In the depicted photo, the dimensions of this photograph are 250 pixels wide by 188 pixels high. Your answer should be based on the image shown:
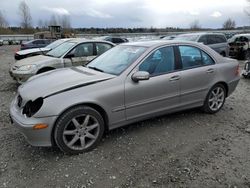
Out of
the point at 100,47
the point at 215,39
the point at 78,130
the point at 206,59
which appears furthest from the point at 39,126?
the point at 215,39

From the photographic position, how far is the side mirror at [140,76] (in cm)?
373

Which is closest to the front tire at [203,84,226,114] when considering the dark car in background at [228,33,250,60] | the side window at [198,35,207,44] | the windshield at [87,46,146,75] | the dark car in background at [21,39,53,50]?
the windshield at [87,46,146,75]

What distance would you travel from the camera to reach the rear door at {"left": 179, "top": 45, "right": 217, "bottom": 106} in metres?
4.43

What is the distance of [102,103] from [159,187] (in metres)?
1.38

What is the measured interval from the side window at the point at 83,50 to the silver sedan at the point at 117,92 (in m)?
2.93

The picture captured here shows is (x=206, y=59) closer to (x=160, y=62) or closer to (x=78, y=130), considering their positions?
(x=160, y=62)

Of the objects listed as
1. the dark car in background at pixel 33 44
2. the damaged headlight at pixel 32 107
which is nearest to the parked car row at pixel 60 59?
the damaged headlight at pixel 32 107

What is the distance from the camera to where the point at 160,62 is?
4.23 m

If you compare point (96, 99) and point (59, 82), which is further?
point (59, 82)

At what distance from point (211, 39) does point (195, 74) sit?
800 centimetres

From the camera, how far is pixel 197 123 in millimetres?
4613

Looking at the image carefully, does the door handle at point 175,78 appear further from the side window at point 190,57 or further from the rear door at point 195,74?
the side window at point 190,57

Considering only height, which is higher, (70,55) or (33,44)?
(33,44)

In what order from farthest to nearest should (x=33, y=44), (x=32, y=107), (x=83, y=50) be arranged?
1. (x=33, y=44)
2. (x=83, y=50)
3. (x=32, y=107)
